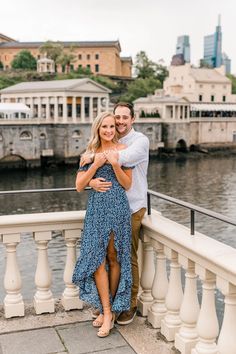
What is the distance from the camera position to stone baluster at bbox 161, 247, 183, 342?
4.39 metres

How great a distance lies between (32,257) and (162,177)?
26.7m

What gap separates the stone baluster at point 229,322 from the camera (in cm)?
344

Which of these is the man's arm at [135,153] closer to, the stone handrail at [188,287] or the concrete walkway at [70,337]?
the stone handrail at [188,287]

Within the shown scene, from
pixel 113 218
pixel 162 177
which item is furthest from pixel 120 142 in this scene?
pixel 162 177

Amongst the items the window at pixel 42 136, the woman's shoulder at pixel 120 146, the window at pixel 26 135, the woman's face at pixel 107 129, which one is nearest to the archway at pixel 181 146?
the window at pixel 42 136

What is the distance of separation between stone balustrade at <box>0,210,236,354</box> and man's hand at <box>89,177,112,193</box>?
59 cm

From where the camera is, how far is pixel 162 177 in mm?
44656

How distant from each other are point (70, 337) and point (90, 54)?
393ft

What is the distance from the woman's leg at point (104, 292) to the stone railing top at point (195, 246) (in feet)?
1.88

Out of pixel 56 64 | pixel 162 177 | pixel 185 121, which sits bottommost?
pixel 162 177

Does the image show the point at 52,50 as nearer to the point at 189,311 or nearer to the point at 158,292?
the point at 158,292

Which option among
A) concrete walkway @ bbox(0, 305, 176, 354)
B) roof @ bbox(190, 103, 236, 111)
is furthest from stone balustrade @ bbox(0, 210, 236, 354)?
roof @ bbox(190, 103, 236, 111)

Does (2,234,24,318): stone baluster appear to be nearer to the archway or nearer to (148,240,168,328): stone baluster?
(148,240,168,328): stone baluster

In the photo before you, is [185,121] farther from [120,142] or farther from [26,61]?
[120,142]
